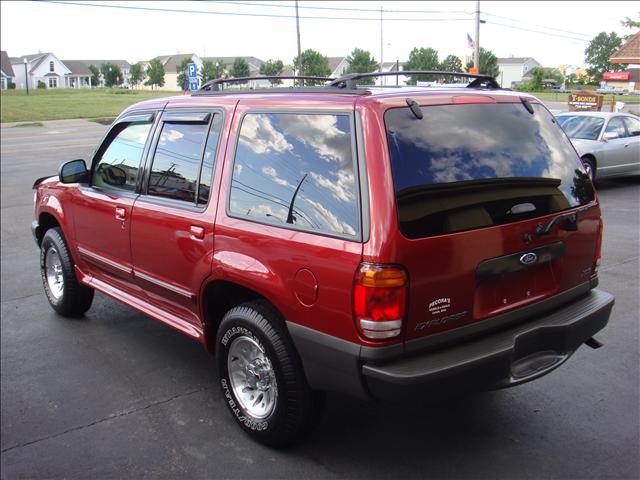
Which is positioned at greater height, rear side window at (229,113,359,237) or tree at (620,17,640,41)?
tree at (620,17,640,41)

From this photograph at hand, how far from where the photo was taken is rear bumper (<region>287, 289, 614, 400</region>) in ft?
9.10

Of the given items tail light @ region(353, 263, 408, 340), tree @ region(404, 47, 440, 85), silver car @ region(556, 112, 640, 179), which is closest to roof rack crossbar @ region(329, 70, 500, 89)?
tail light @ region(353, 263, 408, 340)

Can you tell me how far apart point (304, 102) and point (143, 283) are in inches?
75.1

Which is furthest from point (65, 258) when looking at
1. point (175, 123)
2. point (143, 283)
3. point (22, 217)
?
point (22, 217)

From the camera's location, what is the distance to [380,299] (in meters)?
2.72

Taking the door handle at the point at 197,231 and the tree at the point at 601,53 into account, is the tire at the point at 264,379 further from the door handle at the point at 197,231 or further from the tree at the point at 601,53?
the tree at the point at 601,53

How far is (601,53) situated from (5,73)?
10993 cm

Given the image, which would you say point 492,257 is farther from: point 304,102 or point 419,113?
point 304,102

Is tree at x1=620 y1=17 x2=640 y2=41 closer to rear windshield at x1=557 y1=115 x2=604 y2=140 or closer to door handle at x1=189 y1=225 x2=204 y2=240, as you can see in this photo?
door handle at x1=189 y1=225 x2=204 y2=240

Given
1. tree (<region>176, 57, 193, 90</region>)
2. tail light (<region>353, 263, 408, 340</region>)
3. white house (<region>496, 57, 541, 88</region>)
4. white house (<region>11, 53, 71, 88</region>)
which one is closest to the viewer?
tail light (<region>353, 263, 408, 340</region>)

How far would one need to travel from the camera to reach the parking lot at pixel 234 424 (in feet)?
10.6

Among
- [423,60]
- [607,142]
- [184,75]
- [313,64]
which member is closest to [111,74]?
[184,75]

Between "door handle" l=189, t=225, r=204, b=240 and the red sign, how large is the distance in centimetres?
480

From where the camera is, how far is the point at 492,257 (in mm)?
3006
